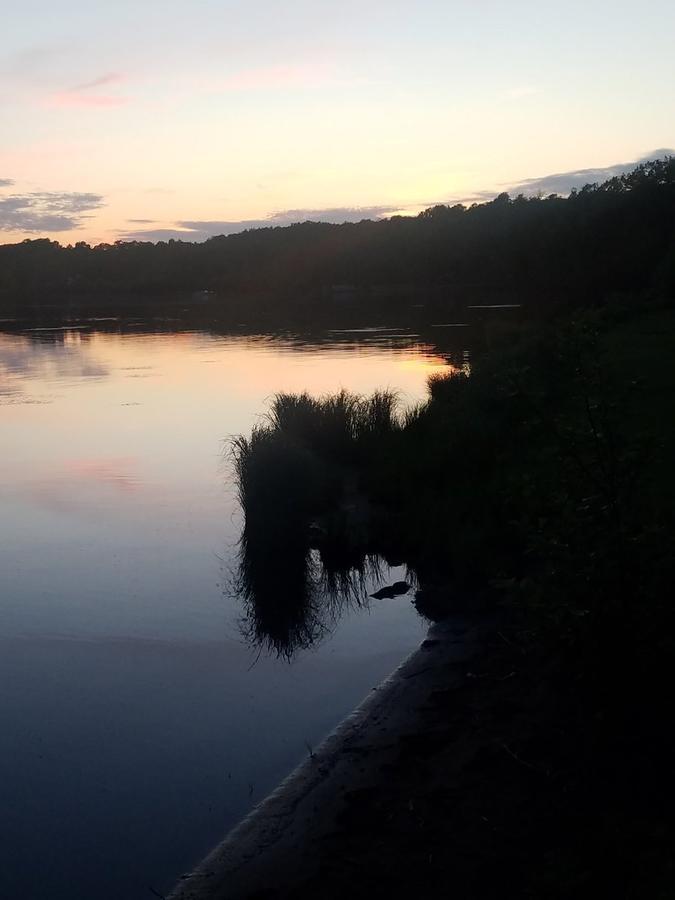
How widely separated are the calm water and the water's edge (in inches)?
8.2

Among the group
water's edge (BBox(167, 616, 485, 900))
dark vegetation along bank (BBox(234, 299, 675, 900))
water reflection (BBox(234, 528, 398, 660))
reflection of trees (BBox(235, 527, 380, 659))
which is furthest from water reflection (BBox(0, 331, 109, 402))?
dark vegetation along bank (BBox(234, 299, 675, 900))

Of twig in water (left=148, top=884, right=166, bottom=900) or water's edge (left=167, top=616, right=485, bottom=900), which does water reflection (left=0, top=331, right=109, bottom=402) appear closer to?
water's edge (left=167, top=616, right=485, bottom=900)

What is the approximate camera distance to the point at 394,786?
247 inches

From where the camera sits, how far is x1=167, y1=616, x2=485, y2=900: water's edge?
562 cm

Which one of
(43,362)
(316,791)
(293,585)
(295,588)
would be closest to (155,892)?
(316,791)

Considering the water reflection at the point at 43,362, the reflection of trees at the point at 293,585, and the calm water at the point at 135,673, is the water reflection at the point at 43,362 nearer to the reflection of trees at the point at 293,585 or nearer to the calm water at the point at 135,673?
the calm water at the point at 135,673

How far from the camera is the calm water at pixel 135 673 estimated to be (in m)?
6.39

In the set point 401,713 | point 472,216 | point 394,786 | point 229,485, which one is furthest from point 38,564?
point 472,216

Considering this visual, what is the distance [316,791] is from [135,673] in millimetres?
3024

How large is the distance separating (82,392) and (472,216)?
344 ft

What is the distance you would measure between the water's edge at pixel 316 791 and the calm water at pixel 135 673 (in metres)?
0.21

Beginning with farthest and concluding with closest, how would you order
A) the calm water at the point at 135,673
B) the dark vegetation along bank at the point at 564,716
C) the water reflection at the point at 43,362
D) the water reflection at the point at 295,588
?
the water reflection at the point at 43,362
the water reflection at the point at 295,588
the calm water at the point at 135,673
the dark vegetation along bank at the point at 564,716

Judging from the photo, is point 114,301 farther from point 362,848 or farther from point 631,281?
point 362,848

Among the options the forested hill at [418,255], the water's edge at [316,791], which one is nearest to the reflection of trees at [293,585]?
the water's edge at [316,791]
